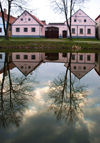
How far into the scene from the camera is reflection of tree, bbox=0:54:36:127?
2.94 meters

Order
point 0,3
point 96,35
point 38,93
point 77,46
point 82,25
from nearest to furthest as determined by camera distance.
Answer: point 38,93 → point 77,46 → point 0,3 → point 82,25 → point 96,35

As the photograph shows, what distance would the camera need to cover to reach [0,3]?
29859 millimetres

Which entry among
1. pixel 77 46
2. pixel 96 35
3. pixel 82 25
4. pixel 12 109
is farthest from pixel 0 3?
pixel 12 109

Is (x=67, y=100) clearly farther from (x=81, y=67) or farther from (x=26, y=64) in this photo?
(x=26, y=64)

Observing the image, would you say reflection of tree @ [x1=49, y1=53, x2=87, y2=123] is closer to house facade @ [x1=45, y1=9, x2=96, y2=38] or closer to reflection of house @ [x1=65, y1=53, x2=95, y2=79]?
reflection of house @ [x1=65, y1=53, x2=95, y2=79]

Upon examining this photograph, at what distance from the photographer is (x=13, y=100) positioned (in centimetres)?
377

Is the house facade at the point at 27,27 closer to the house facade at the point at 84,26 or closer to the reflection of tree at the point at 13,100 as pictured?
the house facade at the point at 84,26

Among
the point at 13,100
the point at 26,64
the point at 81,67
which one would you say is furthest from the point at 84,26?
the point at 13,100

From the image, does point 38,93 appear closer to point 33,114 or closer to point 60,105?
point 60,105

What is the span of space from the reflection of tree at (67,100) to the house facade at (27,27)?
40120 millimetres

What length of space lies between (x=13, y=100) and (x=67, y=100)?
1.08 metres

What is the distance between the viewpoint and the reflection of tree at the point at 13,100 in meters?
2.94

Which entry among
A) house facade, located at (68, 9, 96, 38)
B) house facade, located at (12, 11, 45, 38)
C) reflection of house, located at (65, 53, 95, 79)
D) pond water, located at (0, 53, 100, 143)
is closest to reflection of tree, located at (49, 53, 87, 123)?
pond water, located at (0, 53, 100, 143)

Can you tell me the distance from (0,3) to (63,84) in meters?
28.3
